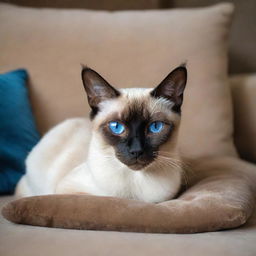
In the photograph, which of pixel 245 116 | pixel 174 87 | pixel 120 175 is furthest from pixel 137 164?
pixel 245 116

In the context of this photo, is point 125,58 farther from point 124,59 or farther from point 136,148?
point 136,148

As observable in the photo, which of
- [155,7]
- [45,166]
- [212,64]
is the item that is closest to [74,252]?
[45,166]

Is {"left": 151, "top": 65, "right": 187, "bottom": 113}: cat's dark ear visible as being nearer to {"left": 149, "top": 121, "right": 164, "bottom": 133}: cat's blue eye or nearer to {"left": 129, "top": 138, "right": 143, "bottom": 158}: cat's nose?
{"left": 149, "top": 121, "right": 164, "bottom": 133}: cat's blue eye

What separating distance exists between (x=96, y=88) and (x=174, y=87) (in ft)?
0.98

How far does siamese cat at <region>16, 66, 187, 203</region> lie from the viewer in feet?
4.43

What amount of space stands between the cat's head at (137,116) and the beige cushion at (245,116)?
0.95 meters

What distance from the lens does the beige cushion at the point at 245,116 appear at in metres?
2.29

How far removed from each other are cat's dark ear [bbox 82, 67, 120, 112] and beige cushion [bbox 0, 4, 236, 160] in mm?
628

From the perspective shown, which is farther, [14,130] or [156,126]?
[14,130]

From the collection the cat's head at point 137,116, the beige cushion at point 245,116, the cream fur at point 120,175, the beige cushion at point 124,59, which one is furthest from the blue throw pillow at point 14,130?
the beige cushion at point 245,116

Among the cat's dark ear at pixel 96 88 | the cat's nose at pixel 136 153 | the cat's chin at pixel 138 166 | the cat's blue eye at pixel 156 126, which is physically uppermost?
the cat's dark ear at pixel 96 88

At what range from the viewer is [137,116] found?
4.50 feet

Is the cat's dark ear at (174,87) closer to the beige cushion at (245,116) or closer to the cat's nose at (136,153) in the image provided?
the cat's nose at (136,153)

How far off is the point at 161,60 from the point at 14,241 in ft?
4.46
